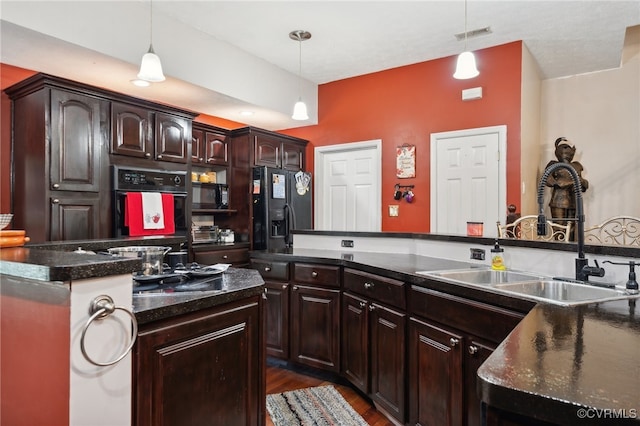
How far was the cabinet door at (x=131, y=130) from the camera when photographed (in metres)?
3.23

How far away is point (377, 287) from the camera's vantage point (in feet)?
7.39

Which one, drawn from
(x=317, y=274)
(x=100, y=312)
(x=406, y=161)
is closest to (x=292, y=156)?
(x=406, y=161)

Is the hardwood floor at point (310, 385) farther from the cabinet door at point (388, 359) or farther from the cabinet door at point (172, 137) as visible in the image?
the cabinet door at point (172, 137)

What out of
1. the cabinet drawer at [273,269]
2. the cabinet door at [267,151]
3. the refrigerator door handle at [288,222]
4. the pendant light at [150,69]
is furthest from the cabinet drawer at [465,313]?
the cabinet door at [267,151]

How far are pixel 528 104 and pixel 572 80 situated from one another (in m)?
1.18

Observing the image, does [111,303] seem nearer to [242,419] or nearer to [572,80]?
[242,419]

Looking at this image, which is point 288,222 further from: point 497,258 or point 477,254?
point 497,258

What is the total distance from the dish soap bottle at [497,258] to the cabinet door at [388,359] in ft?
1.95

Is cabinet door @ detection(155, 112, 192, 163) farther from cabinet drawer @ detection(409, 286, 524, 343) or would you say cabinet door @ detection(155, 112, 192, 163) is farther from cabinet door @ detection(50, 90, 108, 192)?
cabinet drawer @ detection(409, 286, 524, 343)

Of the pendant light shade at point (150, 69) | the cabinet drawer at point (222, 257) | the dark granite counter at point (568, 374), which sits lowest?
the cabinet drawer at point (222, 257)

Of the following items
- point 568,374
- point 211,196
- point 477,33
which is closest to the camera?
point 568,374

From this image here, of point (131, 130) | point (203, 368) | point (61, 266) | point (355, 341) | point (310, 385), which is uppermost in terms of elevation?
point (131, 130)

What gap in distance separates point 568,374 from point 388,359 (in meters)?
1.57

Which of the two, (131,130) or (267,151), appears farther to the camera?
(267,151)
